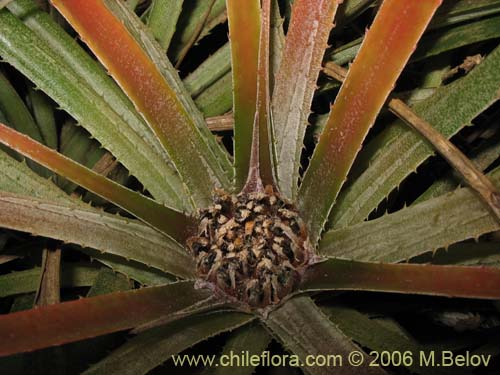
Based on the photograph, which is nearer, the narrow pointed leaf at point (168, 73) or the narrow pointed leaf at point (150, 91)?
the narrow pointed leaf at point (150, 91)

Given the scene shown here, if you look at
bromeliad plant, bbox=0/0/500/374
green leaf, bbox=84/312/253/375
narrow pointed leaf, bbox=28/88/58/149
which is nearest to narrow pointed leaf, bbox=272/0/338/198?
bromeliad plant, bbox=0/0/500/374

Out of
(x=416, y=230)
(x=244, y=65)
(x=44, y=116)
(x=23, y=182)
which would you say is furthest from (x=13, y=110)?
(x=416, y=230)

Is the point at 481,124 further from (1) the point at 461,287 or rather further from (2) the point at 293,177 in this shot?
(1) the point at 461,287

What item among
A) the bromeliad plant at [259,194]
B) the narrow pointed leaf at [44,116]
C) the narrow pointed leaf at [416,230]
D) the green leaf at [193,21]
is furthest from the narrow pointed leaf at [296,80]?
the narrow pointed leaf at [44,116]

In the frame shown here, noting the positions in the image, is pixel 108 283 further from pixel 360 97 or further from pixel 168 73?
pixel 360 97

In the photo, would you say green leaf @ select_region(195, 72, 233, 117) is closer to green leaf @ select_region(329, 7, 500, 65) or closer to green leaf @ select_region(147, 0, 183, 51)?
green leaf @ select_region(147, 0, 183, 51)

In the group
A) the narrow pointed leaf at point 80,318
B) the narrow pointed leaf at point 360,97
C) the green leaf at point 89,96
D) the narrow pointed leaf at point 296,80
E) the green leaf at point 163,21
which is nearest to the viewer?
the narrow pointed leaf at point 80,318

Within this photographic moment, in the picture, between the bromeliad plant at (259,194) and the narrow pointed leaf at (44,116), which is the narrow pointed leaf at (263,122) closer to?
the bromeliad plant at (259,194)
